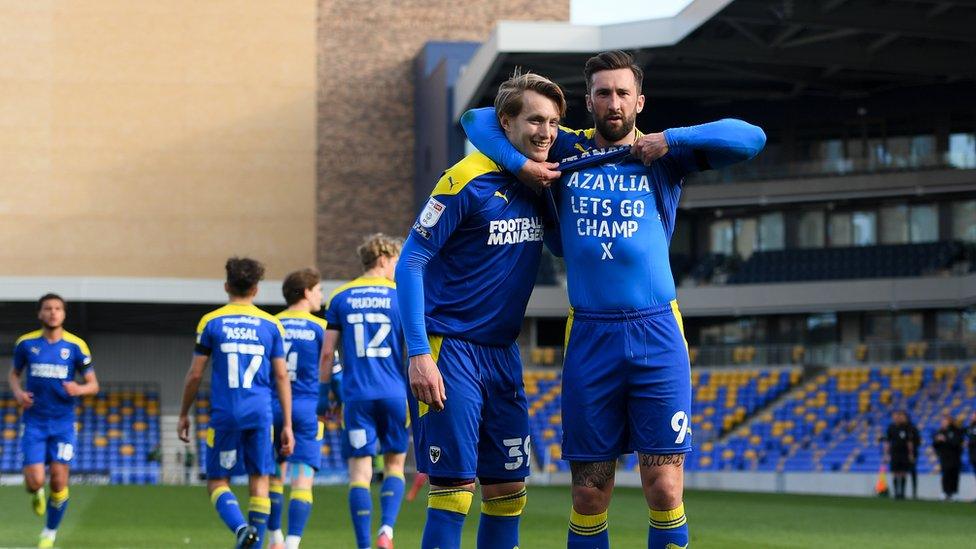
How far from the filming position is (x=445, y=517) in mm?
6543

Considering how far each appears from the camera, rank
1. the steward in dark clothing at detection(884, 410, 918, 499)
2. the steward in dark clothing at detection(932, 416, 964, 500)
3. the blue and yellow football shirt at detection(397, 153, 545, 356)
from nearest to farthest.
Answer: the blue and yellow football shirt at detection(397, 153, 545, 356), the steward in dark clothing at detection(932, 416, 964, 500), the steward in dark clothing at detection(884, 410, 918, 499)

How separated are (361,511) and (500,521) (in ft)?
12.7

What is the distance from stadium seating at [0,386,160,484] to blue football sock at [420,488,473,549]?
3155 centimetres

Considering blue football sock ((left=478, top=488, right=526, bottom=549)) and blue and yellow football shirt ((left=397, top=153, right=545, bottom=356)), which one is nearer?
blue and yellow football shirt ((left=397, top=153, right=545, bottom=356))

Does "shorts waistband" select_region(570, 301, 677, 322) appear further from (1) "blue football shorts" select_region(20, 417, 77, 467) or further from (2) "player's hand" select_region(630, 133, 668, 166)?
(1) "blue football shorts" select_region(20, 417, 77, 467)

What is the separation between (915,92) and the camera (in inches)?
1726

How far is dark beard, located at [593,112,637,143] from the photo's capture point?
6.68 metres

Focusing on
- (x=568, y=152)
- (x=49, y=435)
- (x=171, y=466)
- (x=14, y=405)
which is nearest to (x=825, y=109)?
(x=171, y=466)

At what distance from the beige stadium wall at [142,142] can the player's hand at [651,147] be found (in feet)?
135

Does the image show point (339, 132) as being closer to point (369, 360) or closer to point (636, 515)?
point (636, 515)

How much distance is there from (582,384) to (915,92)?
130ft

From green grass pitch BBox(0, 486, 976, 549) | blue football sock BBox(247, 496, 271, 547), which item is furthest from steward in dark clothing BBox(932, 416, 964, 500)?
blue football sock BBox(247, 496, 271, 547)

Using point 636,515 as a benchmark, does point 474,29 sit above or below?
above

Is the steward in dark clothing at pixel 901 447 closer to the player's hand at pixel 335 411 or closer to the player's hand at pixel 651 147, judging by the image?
the player's hand at pixel 335 411
